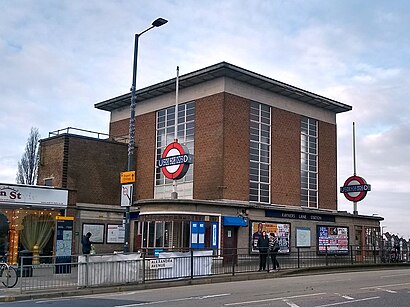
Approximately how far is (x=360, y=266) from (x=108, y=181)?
691 inches

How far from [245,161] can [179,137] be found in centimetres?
549

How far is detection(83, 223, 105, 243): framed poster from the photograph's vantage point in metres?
33.3

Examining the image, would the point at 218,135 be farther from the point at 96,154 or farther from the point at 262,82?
the point at 96,154

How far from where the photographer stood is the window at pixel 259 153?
3694cm

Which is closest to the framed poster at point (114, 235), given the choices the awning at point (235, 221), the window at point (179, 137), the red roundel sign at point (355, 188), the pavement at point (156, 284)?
the window at point (179, 137)

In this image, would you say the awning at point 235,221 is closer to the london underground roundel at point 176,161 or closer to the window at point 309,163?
the london underground roundel at point 176,161

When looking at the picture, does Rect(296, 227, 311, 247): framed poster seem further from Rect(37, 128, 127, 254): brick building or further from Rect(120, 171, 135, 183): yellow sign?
Rect(120, 171, 135, 183): yellow sign

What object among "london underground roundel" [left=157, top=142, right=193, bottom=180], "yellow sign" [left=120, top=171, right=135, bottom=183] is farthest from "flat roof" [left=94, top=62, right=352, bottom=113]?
"yellow sign" [left=120, top=171, right=135, bottom=183]

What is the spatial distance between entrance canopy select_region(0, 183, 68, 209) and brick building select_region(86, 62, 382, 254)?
167 inches

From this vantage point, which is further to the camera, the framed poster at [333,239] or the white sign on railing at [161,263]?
the framed poster at [333,239]

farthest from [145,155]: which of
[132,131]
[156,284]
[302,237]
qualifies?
[156,284]

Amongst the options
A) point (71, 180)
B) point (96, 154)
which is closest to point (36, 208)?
point (71, 180)

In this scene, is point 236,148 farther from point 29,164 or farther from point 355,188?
point 29,164

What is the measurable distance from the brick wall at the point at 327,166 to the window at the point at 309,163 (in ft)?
1.72
